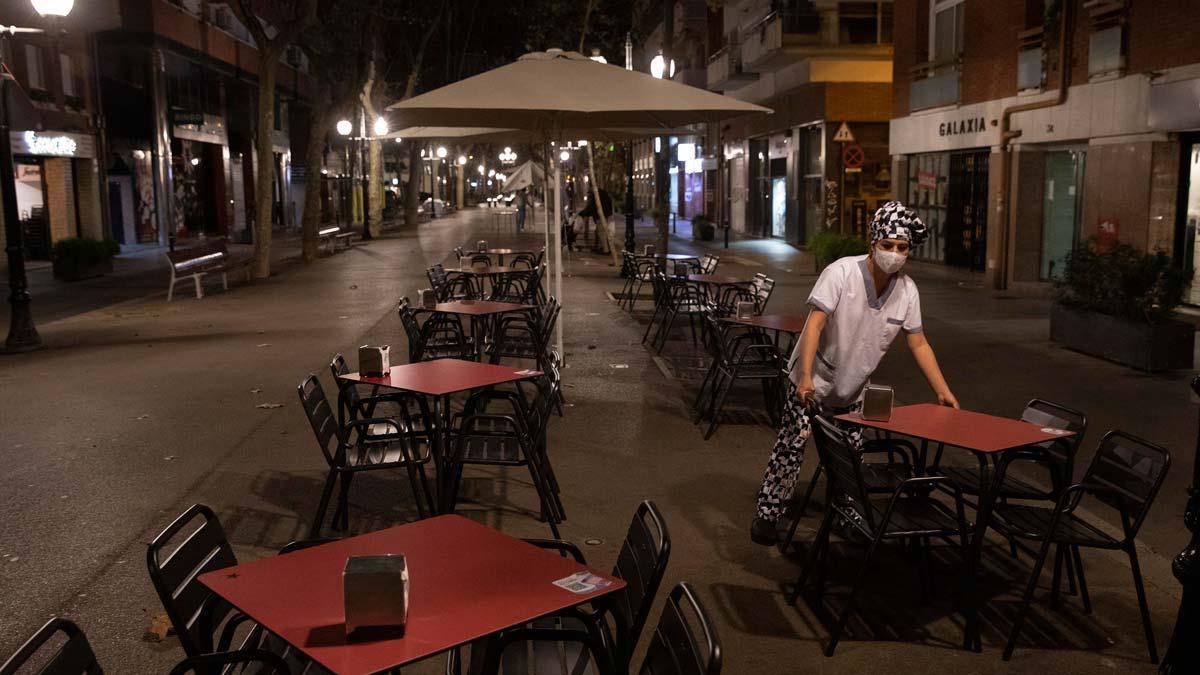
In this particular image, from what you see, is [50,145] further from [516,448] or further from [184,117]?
[516,448]

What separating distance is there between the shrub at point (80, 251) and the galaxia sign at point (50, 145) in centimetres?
369

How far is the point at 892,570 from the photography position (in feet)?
17.0

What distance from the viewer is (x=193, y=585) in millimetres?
3223

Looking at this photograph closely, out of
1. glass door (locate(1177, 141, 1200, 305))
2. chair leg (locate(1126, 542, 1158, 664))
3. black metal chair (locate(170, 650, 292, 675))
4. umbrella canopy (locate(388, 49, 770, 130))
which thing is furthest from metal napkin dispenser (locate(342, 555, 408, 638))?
glass door (locate(1177, 141, 1200, 305))

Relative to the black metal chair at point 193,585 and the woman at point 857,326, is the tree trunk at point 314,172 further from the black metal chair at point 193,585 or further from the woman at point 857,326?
the black metal chair at point 193,585

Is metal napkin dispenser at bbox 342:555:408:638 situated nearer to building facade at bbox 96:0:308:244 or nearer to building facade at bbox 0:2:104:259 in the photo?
building facade at bbox 0:2:104:259

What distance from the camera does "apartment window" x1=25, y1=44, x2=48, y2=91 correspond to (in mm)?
24250

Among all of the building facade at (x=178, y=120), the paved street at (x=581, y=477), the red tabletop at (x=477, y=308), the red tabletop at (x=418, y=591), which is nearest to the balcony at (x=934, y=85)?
the paved street at (x=581, y=477)

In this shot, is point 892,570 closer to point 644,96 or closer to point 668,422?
point 668,422

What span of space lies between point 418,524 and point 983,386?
734cm

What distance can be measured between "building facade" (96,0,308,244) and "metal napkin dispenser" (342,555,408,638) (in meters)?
24.1

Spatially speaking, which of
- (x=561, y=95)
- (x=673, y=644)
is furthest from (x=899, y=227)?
(x=561, y=95)

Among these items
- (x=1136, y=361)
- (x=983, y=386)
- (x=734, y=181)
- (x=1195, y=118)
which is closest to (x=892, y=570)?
(x=983, y=386)

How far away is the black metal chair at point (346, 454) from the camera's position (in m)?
5.40
